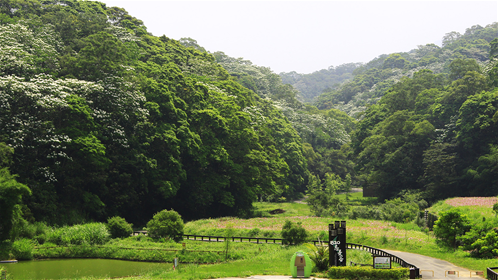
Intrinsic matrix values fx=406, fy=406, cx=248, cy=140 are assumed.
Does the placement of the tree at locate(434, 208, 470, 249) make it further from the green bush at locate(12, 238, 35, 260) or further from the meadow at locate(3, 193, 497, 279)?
the green bush at locate(12, 238, 35, 260)

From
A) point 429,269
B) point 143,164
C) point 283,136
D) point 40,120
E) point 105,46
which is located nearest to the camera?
point 429,269

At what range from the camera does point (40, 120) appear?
118 feet

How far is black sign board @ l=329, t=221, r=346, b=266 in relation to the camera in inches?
774

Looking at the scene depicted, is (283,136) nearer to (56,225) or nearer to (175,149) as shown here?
(175,149)

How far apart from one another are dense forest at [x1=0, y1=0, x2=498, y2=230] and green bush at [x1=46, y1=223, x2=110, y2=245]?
10.6 feet

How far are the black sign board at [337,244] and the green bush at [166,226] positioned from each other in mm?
14558

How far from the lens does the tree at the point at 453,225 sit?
27.3m

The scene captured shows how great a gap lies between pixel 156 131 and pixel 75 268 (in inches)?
862

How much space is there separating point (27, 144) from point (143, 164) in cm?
1095

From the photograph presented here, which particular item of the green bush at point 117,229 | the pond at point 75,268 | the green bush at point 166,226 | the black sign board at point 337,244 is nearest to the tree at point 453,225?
the black sign board at point 337,244

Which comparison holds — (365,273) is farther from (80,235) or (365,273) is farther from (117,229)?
(80,235)

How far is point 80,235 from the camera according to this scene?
1149 inches

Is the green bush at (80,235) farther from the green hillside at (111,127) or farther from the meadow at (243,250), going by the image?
the green hillside at (111,127)

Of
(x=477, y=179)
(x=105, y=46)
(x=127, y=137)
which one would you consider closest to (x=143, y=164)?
(x=127, y=137)
